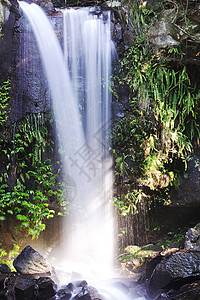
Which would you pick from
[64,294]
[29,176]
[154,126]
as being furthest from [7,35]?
[64,294]

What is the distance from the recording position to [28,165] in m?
4.75

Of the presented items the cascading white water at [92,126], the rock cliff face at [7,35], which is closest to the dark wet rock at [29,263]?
the cascading white water at [92,126]

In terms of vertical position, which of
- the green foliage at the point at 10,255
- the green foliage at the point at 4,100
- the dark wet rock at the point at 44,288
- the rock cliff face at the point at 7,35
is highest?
the rock cliff face at the point at 7,35

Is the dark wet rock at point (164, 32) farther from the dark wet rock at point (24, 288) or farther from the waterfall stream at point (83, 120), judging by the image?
the dark wet rock at point (24, 288)

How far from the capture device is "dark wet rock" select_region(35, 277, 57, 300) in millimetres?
3162

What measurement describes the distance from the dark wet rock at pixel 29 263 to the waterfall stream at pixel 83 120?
45.0 inches

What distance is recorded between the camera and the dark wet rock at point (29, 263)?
3.54m

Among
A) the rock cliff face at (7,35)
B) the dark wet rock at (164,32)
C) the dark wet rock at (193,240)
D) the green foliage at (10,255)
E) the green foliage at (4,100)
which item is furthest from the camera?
the dark wet rock at (164,32)

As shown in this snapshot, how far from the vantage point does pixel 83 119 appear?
18.0 feet

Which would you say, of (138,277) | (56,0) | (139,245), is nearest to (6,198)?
(138,277)

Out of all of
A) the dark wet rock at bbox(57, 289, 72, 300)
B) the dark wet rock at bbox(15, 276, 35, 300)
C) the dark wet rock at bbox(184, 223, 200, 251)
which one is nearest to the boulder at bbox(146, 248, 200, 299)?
the dark wet rock at bbox(184, 223, 200, 251)

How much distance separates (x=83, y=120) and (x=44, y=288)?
349cm

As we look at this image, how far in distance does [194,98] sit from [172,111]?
0.61 m

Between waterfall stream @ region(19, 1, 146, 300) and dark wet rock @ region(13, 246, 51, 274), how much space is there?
1143mm
